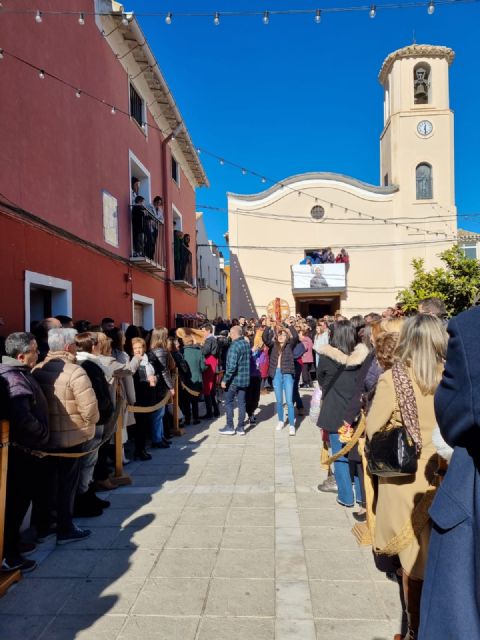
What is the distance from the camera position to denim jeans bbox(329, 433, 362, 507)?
490cm

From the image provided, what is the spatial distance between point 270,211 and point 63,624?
25.0 metres

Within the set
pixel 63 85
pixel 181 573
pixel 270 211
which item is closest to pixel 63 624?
pixel 181 573

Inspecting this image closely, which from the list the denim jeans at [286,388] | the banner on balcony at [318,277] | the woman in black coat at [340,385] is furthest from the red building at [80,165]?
the banner on balcony at [318,277]

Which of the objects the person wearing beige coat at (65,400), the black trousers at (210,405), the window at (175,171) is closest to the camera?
the person wearing beige coat at (65,400)

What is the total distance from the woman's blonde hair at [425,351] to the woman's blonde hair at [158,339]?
5.33 metres

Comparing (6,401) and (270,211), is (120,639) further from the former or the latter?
(270,211)

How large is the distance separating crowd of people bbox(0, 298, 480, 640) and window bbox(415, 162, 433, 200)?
20.5m

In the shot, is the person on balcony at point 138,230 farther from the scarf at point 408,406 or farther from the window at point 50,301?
the scarf at point 408,406

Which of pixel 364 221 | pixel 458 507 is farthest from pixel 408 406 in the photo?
pixel 364 221

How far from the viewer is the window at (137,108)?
1191 centimetres

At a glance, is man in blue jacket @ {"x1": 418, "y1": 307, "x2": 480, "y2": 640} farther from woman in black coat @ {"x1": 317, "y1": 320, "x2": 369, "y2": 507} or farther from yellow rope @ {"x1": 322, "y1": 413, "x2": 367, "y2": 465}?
woman in black coat @ {"x1": 317, "y1": 320, "x2": 369, "y2": 507}

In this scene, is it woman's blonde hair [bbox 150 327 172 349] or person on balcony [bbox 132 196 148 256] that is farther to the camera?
person on balcony [bbox 132 196 148 256]

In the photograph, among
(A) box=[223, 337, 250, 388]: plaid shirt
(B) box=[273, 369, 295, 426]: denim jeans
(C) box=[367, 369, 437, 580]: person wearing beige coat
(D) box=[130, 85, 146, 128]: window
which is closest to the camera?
(C) box=[367, 369, 437, 580]: person wearing beige coat

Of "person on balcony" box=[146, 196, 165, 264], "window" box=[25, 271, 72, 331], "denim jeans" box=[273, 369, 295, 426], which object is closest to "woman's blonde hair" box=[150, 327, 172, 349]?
"window" box=[25, 271, 72, 331]
